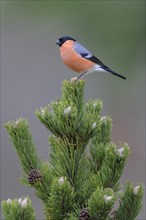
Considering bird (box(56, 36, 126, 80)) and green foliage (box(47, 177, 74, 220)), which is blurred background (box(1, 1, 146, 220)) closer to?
bird (box(56, 36, 126, 80))

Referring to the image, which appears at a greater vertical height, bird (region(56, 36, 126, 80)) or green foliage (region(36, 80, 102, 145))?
bird (region(56, 36, 126, 80))

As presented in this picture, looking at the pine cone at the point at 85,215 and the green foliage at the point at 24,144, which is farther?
the green foliage at the point at 24,144

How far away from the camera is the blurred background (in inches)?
229

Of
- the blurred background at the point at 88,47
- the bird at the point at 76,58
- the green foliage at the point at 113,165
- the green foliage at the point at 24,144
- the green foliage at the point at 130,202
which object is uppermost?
the blurred background at the point at 88,47

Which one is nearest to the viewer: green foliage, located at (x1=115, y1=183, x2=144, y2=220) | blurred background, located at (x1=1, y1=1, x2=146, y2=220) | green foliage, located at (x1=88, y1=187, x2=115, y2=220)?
green foliage, located at (x1=88, y1=187, x2=115, y2=220)

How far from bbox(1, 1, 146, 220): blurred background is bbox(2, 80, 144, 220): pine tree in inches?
152

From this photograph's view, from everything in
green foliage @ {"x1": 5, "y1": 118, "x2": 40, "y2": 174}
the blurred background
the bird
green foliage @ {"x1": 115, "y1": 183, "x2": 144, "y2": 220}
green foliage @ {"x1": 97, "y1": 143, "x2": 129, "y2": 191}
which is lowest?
green foliage @ {"x1": 115, "y1": 183, "x2": 144, "y2": 220}

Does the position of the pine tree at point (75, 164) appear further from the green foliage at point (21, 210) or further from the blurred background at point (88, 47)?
the blurred background at point (88, 47)

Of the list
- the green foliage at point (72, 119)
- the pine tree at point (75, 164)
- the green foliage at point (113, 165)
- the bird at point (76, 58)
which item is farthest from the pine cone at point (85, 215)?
the bird at point (76, 58)

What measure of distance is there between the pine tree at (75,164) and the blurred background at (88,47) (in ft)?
12.7

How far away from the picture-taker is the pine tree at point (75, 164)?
4.64 ft

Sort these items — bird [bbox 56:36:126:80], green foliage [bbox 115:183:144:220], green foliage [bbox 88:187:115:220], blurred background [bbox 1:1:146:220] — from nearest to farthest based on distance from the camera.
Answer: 1. green foliage [bbox 88:187:115:220]
2. green foliage [bbox 115:183:144:220]
3. bird [bbox 56:36:126:80]
4. blurred background [bbox 1:1:146:220]

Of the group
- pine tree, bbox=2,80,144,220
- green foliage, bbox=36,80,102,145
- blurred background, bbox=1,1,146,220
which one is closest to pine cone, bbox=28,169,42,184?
pine tree, bbox=2,80,144,220

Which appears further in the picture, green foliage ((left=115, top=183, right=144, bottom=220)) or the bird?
the bird
